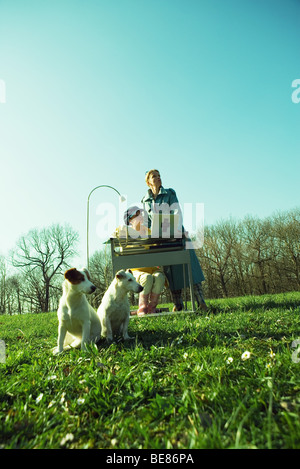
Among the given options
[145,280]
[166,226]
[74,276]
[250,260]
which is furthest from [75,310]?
[250,260]

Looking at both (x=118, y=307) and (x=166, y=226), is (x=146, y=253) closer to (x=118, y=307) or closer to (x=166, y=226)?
(x=166, y=226)

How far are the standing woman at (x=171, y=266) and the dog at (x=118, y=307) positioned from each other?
84.9 inches

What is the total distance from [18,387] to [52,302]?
42722 mm

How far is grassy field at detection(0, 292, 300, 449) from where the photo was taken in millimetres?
1504

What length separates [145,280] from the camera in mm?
5703

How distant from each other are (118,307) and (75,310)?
74 cm

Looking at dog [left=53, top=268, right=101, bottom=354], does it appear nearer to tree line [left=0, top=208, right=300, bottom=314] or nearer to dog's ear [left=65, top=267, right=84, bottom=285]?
dog's ear [left=65, top=267, right=84, bottom=285]

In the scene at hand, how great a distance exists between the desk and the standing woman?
2.48 ft

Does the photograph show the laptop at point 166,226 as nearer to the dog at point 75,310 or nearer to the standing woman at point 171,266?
the standing woman at point 171,266

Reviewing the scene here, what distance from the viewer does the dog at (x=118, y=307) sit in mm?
4055
